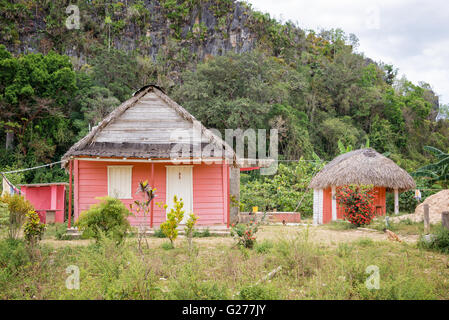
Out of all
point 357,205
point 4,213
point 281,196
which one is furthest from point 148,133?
point 281,196

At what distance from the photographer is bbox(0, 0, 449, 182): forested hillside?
24.8 metres

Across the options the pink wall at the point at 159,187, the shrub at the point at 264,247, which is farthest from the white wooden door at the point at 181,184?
the shrub at the point at 264,247

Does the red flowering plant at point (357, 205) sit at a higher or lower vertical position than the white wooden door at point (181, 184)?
lower

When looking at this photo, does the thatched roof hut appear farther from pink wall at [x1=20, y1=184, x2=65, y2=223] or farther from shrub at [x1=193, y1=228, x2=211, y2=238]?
pink wall at [x1=20, y1=184, x2=65, y2=223]

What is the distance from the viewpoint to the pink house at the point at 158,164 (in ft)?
37.6

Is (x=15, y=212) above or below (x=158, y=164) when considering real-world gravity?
below

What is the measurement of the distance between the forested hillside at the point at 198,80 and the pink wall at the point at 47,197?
700 cm

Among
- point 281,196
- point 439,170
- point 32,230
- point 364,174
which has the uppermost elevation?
point 439,170

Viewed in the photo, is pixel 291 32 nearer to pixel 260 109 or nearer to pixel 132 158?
pixel 260 109

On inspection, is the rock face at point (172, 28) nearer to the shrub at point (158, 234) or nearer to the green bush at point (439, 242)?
the shrub at point (158, 234)

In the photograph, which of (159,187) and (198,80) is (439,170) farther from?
(198,80)

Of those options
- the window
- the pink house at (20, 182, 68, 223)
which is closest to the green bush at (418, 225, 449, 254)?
the window

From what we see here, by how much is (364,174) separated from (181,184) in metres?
9.06

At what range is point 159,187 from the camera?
1207 cm
